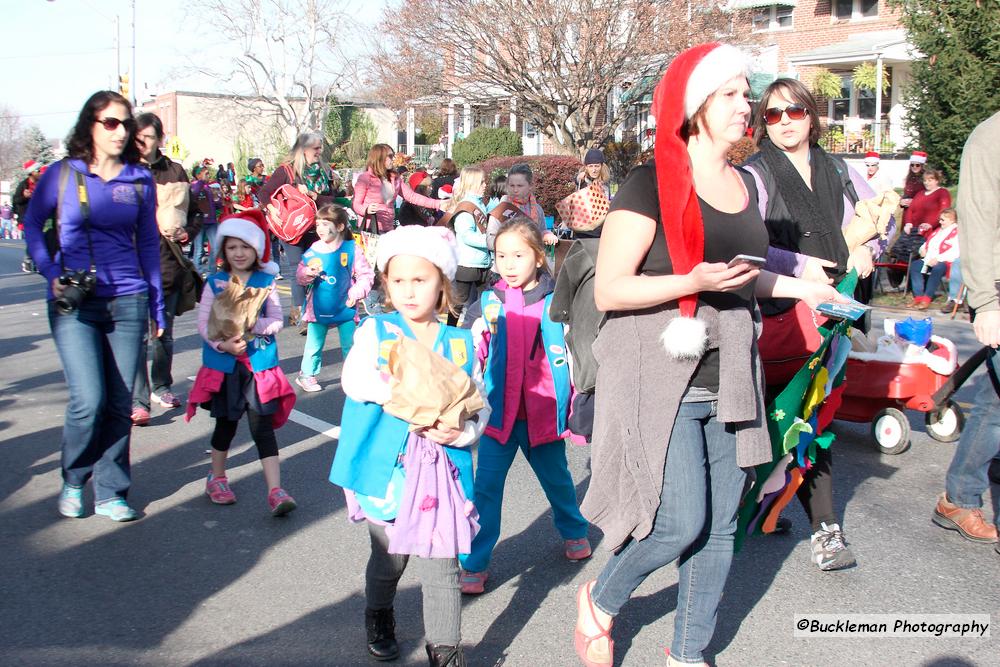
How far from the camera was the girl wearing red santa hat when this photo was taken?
291 cm

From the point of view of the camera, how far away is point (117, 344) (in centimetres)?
494

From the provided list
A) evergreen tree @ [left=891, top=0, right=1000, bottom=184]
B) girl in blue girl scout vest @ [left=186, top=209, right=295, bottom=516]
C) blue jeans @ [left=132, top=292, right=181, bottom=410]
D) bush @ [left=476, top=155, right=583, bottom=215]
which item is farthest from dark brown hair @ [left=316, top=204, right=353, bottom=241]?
evergreen tree @ [left=891, top=0, right=1000, bottom=184]

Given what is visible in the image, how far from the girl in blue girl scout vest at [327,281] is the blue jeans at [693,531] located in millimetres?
4950

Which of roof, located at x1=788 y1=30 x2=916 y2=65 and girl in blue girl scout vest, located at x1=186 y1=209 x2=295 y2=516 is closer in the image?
girl in blue girl scout vest, located at x1=186 y1=209 x2=295 y2=516

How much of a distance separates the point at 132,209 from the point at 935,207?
40.4ft

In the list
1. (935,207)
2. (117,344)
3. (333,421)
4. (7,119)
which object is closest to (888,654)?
(117,344)

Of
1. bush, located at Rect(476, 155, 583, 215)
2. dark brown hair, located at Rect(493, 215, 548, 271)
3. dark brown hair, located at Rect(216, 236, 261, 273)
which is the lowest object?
dark brown hair, located at Rect(216, 236, 261, 273)

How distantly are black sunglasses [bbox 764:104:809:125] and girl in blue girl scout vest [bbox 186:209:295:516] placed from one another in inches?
107

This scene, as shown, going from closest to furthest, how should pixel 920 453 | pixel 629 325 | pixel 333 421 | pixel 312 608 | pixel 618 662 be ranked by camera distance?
pixel 629 325
pixel 618 662
pixel 312 608
pixel 920 453
pixel 333 421

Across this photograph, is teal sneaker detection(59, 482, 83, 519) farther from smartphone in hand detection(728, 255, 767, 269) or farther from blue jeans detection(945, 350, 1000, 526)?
blue jeans detection(945, 350, 1000, 526)

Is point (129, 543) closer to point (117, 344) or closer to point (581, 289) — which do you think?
point (117, 344)

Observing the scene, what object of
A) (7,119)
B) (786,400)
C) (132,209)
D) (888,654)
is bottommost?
(888,654)

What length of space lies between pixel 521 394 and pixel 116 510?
91.6 inches

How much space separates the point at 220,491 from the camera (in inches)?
205
